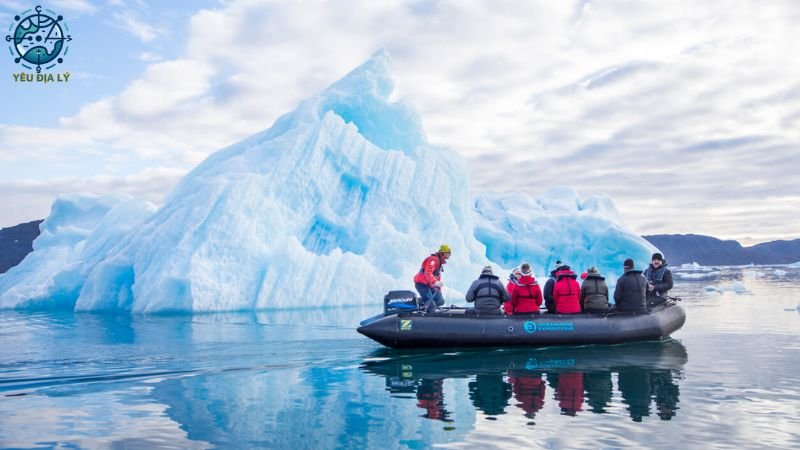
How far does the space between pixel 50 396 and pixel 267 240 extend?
50.7 feet

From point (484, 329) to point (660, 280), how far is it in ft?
14.3

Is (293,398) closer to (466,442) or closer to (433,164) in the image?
(466,442)

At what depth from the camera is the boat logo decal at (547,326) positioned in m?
12.1

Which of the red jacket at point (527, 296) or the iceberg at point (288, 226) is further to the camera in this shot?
the iceberg at point (288, 226)

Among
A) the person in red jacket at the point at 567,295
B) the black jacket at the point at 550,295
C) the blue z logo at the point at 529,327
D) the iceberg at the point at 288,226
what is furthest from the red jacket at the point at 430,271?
the iceberg at the point at 288,226

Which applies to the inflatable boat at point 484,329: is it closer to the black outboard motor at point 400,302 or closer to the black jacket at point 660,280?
the black outboard motor at point 400,302

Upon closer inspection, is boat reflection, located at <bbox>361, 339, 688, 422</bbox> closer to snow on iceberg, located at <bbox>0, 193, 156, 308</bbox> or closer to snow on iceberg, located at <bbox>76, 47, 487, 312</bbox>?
snow on iceberg, located at <bbox>76, 47, 487, 312</bbox>

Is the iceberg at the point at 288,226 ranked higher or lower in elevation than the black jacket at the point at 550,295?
higher

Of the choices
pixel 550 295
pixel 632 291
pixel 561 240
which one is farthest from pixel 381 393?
pixel 561 240

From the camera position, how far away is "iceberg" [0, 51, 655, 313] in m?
21.8

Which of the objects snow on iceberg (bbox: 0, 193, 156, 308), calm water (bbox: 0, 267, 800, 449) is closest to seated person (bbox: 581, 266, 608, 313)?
calm water (bbox: 0, 267, 800, 449)

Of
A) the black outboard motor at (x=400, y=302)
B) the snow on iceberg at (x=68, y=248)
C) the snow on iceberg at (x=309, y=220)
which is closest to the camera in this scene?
the black outboard motor at (x=400, y=302)

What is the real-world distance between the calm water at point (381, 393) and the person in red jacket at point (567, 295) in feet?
2.47

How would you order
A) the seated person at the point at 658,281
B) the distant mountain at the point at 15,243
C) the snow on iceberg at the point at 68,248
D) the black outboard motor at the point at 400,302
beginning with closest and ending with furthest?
1. the black outboard motor at the point at 400,302
2. the seated person at the point at 658,281
3. the snow on iceberg at the point at 68,248
4. the distant mountain at the point at 15,243
